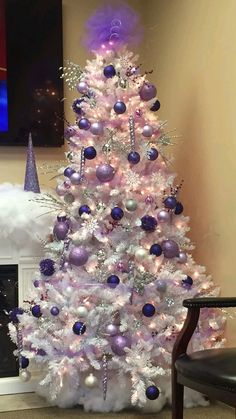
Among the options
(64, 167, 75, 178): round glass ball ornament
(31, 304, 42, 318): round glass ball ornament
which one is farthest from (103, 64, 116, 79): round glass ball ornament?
(31, 304, 42, 318): round glass ball ornament

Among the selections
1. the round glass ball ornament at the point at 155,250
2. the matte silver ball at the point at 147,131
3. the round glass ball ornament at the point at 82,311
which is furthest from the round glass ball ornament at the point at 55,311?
the matte silver ball at the point at 147,131

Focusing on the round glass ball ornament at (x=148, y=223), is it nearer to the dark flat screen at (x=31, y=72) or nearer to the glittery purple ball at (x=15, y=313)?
the glittery purple ball at (x=15, y=313)

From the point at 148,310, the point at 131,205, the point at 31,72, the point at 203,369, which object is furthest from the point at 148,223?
the point at 31,72

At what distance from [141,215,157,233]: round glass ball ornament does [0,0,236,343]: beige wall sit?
42 cm

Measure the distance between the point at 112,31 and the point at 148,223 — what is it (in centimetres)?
96

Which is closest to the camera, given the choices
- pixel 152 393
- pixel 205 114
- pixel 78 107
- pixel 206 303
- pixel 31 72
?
pixel 206 303

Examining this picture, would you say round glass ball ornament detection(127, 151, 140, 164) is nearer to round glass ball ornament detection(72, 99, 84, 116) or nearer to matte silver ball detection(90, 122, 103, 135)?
matte silver ball detection(90, 122, 103, 135)

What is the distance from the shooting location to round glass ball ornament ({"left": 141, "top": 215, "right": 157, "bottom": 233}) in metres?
2.49

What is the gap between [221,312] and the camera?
2.65m

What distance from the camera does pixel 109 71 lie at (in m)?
2.61

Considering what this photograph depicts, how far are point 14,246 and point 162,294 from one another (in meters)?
0.86

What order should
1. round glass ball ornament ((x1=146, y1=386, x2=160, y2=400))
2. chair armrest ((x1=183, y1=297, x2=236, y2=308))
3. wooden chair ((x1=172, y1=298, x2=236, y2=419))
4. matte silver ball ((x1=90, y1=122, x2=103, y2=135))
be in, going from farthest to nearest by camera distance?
matte silver ball ((x1=90, y1=122, x2=103, y2=135))
round glass ball ornament ((x1=146, y1=386, x2=160, y2=400))
chair armrest ((x1=183, y1=297, x2=236, y2=308))
wooden chair ((x1=172, y1=298, x2=236, y2=419))

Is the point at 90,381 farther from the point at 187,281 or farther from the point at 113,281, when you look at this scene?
the point at 187,281

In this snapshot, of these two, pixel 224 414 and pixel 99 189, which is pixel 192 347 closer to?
pixel 224 414
